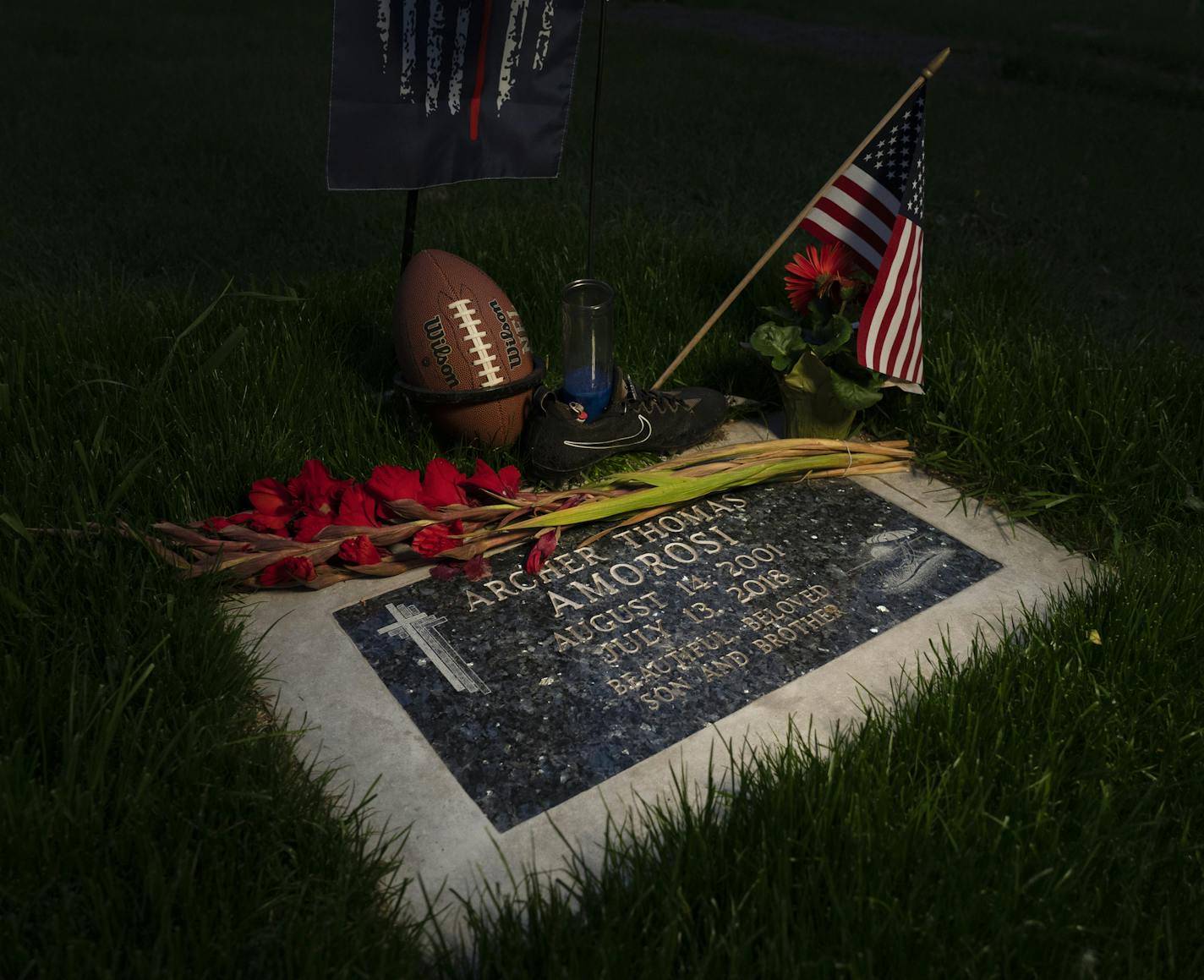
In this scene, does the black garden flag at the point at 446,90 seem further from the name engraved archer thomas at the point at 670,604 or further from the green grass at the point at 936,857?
the green grass at the point at 936,857

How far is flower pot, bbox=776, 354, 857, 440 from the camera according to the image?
344 centimetres

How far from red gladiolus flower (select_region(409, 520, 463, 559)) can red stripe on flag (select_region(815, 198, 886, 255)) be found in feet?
5.02

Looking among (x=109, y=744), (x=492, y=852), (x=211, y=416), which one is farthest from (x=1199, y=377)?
(x=109, y=744)

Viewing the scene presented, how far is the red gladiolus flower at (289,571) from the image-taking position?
→ 2.75 metres

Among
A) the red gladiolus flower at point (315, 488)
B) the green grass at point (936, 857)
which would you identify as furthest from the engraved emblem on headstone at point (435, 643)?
the green grass at point (936, 857)

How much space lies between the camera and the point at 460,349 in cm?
314

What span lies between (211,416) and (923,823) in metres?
2.28

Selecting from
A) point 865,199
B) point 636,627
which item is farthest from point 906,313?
point 636,627

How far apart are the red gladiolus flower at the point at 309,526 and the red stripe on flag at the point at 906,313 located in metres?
1.63

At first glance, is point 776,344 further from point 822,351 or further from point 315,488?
point 315,488

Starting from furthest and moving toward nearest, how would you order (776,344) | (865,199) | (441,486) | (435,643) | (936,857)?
(776,344), (865,199), (441,486), (435,643), (936,857)

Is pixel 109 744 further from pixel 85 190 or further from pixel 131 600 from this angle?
pixel 85 190

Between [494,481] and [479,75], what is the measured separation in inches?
47.0

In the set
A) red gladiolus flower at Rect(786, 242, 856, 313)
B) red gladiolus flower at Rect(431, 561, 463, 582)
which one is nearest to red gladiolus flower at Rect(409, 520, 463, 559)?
red gladiolus flower at Rect(431, 561, 463, 582)
